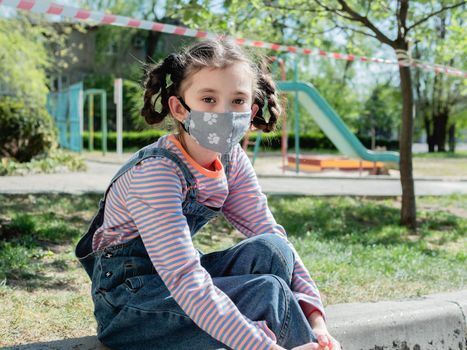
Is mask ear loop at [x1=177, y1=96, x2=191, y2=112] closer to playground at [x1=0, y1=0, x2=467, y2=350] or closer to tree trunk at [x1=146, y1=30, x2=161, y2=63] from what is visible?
playground at [x1=0, y1=0, x2=467, y2=350]

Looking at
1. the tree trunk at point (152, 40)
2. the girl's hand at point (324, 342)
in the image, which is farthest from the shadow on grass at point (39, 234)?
the tree trunk at point (152, 40)

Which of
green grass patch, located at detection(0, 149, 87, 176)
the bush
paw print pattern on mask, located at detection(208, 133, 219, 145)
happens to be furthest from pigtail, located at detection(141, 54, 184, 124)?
the bush

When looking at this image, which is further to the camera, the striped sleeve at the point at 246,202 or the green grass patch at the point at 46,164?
the green grass patch at the point at 46,164

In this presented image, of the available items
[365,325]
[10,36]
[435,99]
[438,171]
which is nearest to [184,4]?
[365,325]

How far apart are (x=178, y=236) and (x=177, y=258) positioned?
7 centimetres

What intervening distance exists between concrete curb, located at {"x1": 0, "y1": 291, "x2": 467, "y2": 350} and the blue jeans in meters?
0.52

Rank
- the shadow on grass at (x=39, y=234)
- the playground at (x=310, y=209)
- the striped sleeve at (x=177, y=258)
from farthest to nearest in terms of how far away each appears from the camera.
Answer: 1. the shadow on grass at (x=39, y=234)
2. the playground at (x=310, y=209)
3. the striped sleeve at (x=177, y=258)

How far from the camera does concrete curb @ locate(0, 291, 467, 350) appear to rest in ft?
8.37

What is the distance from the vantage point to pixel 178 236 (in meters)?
1.96

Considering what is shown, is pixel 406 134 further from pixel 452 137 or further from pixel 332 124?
pixel 452 137

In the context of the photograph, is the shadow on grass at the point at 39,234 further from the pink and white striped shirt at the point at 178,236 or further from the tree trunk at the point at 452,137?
the tree trunk at the point at 452,137

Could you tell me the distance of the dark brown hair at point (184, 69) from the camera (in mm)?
2141

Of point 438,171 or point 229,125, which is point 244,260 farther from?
point 438,171

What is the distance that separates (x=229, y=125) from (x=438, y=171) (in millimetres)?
15839
